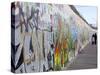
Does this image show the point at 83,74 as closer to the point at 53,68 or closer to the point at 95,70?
the point at 95,70

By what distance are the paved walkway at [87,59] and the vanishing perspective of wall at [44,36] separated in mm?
42

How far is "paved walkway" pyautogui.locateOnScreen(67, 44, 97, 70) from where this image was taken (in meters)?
2.08

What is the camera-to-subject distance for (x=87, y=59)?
2.11 metres

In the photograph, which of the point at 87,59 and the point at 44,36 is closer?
the point at 44,36

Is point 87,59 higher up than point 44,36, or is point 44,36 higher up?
point 44,36

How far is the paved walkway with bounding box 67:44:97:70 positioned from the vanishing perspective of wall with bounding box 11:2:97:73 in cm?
4

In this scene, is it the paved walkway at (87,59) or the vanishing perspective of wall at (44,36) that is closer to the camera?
the vanishing perspective of wall at (44,36)

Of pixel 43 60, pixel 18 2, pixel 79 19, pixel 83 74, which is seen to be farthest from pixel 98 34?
pixel 18 2

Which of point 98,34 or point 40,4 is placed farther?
point 98,34

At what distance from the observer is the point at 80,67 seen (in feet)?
6.84

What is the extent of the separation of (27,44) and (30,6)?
267mm

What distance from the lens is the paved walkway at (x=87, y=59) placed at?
2.08 meters

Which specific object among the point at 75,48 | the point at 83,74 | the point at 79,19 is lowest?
the point at 83,74

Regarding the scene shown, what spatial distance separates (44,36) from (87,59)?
408 millimetres
